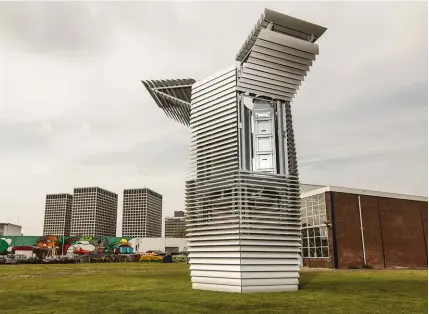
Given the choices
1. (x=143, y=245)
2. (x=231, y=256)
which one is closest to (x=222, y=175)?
(x=231, y=256)

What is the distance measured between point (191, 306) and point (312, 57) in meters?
11.3

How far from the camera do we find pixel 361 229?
1586 inches

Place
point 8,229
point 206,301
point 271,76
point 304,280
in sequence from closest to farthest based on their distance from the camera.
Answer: point 206,301
point 271,76
point 304,280
point 8,229

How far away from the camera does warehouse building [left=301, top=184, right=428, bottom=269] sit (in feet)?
129

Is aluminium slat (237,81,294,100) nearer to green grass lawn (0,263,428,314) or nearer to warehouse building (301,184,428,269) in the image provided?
green grass lawn (0,263,428,314)

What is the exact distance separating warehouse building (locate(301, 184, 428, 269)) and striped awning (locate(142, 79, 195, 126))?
23.7 meters

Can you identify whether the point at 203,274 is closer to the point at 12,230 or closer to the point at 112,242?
the point at 112,242

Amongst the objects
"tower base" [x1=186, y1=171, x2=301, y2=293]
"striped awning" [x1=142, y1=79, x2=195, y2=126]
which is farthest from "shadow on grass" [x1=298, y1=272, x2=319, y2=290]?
"striped awning" [x1=142, y1=79, x2=195, y2=126]

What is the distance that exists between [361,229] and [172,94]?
2806 centimetres

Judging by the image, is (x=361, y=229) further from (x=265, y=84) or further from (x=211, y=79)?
(x=211, y=79)

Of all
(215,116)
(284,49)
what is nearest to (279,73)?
(284,49)

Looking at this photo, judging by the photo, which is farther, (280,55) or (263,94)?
(263,94)

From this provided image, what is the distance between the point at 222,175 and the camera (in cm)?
1659

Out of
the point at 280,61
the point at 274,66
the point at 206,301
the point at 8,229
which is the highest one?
the point at 280,61
